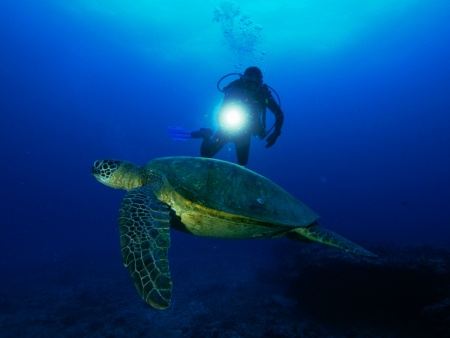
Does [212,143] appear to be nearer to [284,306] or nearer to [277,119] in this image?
[277,119]

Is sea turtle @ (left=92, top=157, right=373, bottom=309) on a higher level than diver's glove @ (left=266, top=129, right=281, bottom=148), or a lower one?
lower

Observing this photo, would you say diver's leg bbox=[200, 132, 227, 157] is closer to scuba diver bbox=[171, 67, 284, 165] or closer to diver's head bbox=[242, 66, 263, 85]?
scuba diver bbox=[171, 67, 284, 165]

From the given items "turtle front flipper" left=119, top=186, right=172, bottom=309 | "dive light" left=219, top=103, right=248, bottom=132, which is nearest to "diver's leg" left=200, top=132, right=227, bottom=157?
"dive light" left=219, top=103, right=248, bottom=132

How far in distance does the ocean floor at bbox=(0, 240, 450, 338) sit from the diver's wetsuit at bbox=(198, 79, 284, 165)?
3691 mm

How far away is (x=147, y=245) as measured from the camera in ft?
7.73

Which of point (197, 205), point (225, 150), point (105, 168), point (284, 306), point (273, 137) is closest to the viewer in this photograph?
point (197, 205)

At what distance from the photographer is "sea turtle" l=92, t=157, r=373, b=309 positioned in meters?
2.55

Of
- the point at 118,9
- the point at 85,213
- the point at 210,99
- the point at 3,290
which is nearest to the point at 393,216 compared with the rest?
the point at 210,99

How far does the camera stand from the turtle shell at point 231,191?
3100 millimetres

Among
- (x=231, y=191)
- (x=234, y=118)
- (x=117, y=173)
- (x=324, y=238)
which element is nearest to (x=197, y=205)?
(x=231, y=191)

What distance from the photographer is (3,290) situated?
1198 centimetres

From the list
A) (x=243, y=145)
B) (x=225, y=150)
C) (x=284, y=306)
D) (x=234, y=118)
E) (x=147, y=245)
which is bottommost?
(x=284, y=306)

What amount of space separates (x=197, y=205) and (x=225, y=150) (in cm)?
7913

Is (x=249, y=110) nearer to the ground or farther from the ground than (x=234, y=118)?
farther from the ground
